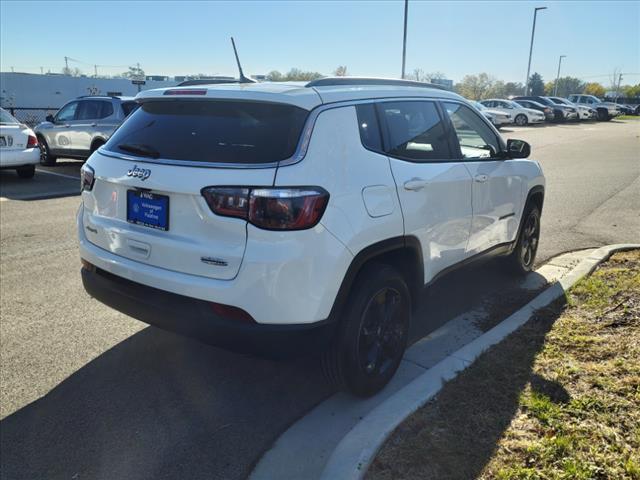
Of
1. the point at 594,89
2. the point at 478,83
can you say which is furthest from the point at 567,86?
the point at 478,83

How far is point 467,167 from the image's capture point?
13.5 feet

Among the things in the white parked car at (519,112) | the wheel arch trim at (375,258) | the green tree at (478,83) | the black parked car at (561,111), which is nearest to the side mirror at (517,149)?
the wheel arch trim at (375,258)

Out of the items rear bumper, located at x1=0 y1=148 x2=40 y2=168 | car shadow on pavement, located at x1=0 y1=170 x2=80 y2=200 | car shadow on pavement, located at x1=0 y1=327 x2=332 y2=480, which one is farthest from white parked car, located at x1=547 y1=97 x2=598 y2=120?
car shadow on pavement, located at x1=0 y1=327 x2=332 y2=480

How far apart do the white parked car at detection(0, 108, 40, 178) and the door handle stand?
1037 centimetres

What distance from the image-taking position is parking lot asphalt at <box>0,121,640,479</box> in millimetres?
2879

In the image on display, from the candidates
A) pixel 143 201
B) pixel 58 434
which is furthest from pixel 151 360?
pixel 143 201

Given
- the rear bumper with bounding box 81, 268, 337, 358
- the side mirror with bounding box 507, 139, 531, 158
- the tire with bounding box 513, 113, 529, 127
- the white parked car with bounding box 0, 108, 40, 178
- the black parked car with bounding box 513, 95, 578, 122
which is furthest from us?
the black parked car with bounding box 513, 95, 578, 122

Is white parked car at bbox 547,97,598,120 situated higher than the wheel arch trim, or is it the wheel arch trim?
white parked car at bbox 547,97,598,120

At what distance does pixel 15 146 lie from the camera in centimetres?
1123

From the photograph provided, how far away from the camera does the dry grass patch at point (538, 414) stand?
262 cm

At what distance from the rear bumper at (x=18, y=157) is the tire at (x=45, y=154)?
8.45 ft

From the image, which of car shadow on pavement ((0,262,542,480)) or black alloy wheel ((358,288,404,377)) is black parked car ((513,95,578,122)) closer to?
car shadow on pavement ((0,262,542,480))

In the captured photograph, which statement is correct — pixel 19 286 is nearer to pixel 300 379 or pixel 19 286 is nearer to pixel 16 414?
pixel 16 414

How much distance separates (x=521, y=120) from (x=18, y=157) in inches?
1262
